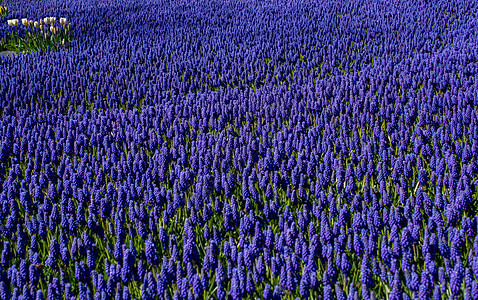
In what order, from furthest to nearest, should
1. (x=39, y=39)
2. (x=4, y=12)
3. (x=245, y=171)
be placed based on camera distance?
(x=4, y=12) → (x=39, y=39) → (x=245, y=171)

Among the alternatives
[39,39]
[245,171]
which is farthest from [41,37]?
[245,171]

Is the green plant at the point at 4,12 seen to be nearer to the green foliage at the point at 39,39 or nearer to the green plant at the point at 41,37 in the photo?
the green foliage at the point at 39,39

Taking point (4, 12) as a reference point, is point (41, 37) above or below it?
below

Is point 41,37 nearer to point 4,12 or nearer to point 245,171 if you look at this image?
point 4,12

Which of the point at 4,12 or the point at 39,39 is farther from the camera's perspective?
the point at 4,12

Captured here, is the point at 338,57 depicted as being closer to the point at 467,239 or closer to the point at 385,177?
the point at 385,177

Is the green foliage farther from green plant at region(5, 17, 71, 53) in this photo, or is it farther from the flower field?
the flower field

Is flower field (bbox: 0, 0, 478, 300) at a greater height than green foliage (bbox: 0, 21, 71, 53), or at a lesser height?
lesser

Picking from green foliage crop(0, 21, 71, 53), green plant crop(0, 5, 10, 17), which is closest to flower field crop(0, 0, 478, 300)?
green foliage crop(0, 21, 71, 53)

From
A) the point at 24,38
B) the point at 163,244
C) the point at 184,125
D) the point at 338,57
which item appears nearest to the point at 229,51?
the point at 338,57

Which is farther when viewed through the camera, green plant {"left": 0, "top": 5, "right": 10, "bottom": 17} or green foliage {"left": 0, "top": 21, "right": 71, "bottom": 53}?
green plant {"left": 0, "top": 5, "right": 10, "bottom": 17}
